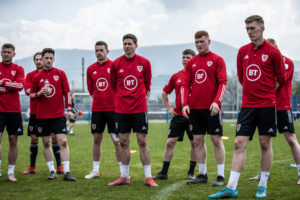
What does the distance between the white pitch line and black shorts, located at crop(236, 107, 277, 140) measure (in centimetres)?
140

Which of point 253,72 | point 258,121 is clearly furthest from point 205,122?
point 253,72

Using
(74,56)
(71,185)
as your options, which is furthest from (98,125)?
(74,56)

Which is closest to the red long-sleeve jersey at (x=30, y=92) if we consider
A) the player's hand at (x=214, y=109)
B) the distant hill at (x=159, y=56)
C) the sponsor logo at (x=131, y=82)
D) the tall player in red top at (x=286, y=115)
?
the sponsor logo at (x=131, y=82)

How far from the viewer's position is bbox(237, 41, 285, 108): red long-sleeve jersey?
4.95 m

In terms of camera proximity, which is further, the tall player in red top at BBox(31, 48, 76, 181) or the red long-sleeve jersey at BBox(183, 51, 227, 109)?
the tall player in red top at BBox(31, 48, 76, 181)

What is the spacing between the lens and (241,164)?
499 centimetres

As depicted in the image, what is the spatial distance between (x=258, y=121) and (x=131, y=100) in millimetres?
2228

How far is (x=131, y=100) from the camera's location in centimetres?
625

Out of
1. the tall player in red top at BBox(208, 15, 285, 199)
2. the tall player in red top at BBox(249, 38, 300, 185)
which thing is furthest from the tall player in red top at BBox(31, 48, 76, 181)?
the tall player in red top at BBox(249, 38, 300, 185)

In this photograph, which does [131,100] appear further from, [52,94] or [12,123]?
[12,123]

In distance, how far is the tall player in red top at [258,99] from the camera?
4.93 metres

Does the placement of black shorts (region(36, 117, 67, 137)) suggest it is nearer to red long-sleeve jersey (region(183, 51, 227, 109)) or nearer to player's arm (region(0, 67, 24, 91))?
player's arm (region(0, 67, 24, 91))

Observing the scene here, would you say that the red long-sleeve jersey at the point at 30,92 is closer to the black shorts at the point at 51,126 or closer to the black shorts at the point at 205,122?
the black shorts at the point at 51,126

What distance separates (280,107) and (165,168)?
96.9 inches
